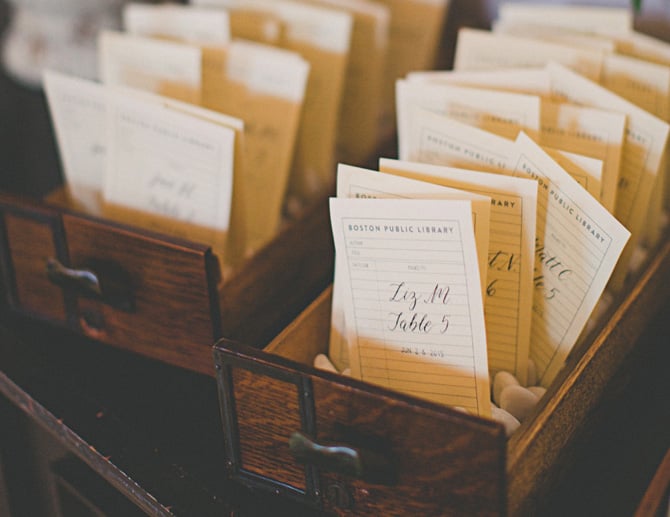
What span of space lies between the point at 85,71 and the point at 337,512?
95 centimetres

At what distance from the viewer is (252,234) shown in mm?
1000

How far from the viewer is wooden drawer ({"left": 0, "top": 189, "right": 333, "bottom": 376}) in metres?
0.73

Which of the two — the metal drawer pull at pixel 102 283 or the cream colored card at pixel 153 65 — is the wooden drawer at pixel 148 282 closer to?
the metal drawer pull at pixel 102 283

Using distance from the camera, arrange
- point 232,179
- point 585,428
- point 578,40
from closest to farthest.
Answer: point 585,428, point 232,179, point 578,40

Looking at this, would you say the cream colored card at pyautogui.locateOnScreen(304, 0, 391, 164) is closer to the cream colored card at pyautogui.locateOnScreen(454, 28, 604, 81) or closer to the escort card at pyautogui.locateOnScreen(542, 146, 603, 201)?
the cream colored card at pyautogui.locateOnScreen(454, 28, 604, 81)

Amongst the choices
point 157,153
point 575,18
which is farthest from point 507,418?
point 575,18

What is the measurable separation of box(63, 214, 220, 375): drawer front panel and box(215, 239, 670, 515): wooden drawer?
0.10 m

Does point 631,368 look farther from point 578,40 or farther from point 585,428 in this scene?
point 578,40

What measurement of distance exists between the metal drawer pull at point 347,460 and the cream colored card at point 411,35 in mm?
680

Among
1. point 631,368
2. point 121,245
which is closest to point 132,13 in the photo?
point 121,245

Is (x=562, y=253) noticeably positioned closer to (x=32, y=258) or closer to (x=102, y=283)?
(x=102, y=283)

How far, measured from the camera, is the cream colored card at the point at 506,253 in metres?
0.63

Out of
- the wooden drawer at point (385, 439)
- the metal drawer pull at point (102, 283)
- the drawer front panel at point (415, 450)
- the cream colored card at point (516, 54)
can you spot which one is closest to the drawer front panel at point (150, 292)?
the metal drawer pull at point (102, 283)

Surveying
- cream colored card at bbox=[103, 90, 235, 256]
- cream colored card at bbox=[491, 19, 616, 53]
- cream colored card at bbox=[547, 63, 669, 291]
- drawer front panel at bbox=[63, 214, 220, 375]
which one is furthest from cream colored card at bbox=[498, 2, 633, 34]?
drawer front panel at bbox=[63, 214, 220, 375]
